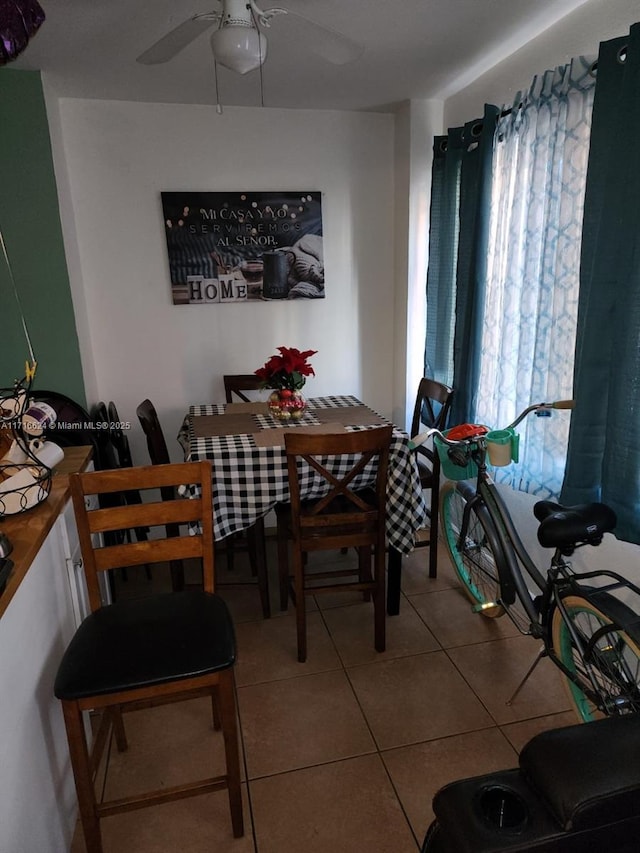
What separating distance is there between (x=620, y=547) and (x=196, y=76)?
2.68 meters

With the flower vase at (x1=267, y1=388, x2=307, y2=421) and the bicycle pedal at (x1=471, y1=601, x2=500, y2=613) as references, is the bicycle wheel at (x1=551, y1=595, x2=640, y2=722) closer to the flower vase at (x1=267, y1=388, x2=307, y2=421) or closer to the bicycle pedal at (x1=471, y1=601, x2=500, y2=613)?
the bicycle pedal at (x1=471, y1=601, x2=500, y2=613)

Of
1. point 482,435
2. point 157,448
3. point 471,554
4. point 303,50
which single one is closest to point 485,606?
point 471,554

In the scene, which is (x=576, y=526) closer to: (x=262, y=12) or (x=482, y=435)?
(x=482, y=435)

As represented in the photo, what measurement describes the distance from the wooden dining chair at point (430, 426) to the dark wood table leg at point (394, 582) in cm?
39

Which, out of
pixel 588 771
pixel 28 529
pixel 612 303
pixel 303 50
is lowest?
pixel 588 771

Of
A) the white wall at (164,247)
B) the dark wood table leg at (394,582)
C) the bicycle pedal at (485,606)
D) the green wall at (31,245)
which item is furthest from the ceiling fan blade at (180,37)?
the bicycle pedal at (485,606)

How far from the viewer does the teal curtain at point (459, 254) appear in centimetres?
247

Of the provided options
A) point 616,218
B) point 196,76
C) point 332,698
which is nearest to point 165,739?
point 332,698

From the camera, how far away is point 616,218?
1.68 metres

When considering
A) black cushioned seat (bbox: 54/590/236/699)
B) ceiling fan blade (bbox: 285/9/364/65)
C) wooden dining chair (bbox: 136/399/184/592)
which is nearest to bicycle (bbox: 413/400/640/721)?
black cushioned seat (bbox: 54/590/236/699)

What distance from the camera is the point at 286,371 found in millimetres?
2514

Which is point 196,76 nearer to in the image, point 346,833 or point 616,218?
point 616,218

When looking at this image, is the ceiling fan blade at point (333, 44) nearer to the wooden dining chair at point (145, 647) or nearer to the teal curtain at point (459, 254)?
the teal curtain at point (459, 254)

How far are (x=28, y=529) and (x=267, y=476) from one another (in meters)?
0.96
